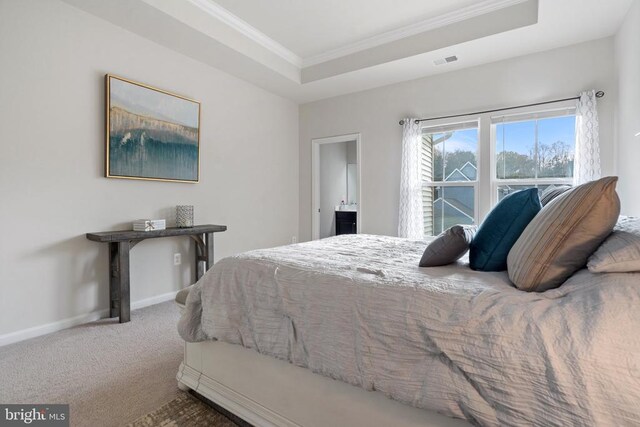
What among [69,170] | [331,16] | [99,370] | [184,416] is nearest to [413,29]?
[331,16]

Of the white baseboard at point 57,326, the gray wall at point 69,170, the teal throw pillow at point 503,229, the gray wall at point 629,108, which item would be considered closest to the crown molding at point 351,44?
the gray wall at point 69,170

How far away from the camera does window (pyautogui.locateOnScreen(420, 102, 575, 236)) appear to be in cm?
334

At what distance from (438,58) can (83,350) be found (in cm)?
421

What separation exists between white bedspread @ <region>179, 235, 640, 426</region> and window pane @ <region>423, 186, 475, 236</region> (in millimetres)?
2729

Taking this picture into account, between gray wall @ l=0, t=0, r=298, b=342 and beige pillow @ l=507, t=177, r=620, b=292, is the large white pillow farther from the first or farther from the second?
gray wall @ l=0, t=0, r=298, b=342

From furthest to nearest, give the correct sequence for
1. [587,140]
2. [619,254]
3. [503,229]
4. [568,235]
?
[587,140], [503,229], [568,235], [619,254]

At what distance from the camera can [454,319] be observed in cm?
98

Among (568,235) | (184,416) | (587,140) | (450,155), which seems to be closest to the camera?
(568,235)

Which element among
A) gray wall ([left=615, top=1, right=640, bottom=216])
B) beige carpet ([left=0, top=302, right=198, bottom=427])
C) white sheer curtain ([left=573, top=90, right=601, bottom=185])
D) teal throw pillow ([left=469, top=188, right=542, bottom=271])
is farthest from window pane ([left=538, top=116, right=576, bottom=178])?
beige carpet ([left=0, top=302, right=198, bottom=427])

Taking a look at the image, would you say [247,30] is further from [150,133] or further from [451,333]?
[451,333]

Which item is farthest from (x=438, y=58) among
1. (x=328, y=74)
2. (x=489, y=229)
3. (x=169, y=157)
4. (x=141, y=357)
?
(x=141, y=357)

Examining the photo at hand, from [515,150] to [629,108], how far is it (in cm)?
103

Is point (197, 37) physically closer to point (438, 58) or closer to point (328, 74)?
point (328, 74)

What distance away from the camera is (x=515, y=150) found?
11.7 ft
